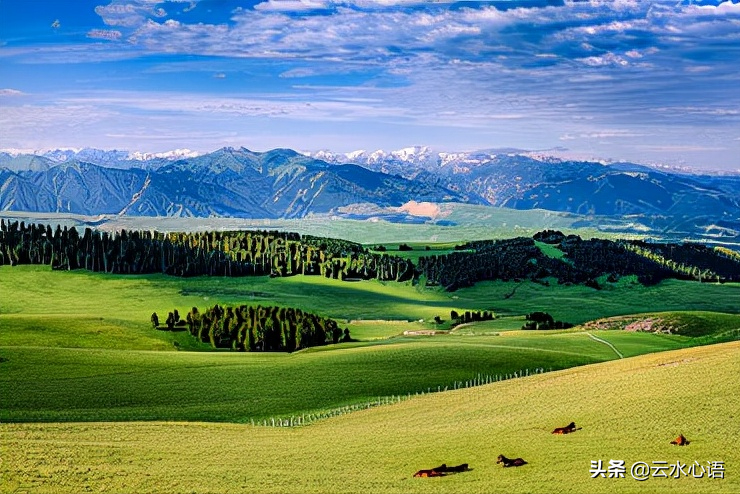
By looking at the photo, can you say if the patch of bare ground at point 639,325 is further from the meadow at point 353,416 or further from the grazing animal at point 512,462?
the grazing animal at point 512,462

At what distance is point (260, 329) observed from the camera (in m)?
149

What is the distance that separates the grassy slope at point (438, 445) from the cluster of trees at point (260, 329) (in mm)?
73443

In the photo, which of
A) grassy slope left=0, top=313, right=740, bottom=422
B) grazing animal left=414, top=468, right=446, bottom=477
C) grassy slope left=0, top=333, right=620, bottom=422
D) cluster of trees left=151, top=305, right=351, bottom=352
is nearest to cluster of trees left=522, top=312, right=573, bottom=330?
cluster of trees left=151, top=305, right=351, bottom=352

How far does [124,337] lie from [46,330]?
1381 centimetres

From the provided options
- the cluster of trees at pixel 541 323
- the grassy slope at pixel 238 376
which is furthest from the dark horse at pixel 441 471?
the cluster of trees at pixel 541 323

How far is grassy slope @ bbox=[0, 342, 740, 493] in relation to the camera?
42.8 metres

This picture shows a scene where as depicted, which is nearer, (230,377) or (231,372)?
(230,377)

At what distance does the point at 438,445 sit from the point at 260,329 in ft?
325

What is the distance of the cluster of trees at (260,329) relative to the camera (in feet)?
485

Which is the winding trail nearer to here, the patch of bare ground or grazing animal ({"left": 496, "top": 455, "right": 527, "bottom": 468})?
the patch of bare ground

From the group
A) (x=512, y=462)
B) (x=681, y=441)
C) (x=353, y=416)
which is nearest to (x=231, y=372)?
(x=353, y=416)

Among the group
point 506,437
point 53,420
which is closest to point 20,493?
point 506,437

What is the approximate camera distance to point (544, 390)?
2913 inches

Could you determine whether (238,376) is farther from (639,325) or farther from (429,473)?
(639,325)
